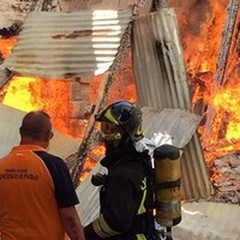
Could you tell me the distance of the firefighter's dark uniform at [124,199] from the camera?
3328 mm

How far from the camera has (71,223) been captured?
358cm

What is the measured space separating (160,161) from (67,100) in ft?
26.6

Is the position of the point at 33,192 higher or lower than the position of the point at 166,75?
lower

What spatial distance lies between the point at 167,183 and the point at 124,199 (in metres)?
0.36

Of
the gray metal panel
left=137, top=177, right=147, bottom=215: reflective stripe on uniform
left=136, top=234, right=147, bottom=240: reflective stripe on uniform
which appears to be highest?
the gray metal panel

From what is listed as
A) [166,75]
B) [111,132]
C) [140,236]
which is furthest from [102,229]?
[166,75]

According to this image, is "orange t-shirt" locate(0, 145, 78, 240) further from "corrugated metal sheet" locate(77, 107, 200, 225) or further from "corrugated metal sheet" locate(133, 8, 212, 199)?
"corrugated metal sheet" locate(133, 8, 212, 199)

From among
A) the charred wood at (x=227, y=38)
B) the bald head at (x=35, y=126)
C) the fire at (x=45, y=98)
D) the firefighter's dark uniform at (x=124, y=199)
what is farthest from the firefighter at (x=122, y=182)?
the charred wood at (x=227, y=38)

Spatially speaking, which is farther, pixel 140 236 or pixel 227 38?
pixel 227 38

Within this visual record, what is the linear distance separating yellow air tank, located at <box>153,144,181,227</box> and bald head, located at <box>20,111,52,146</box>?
694 millimetres

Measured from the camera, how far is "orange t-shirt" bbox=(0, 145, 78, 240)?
138 inches

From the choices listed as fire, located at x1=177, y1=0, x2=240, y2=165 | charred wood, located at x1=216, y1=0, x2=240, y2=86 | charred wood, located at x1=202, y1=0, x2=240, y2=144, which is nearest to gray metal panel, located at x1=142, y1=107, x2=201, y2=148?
fire, located at x1=177, y1=0, x2=240, y2=165

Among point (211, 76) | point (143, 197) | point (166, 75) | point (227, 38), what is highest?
point (227, 38)

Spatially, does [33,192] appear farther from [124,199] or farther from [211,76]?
[211,76]
